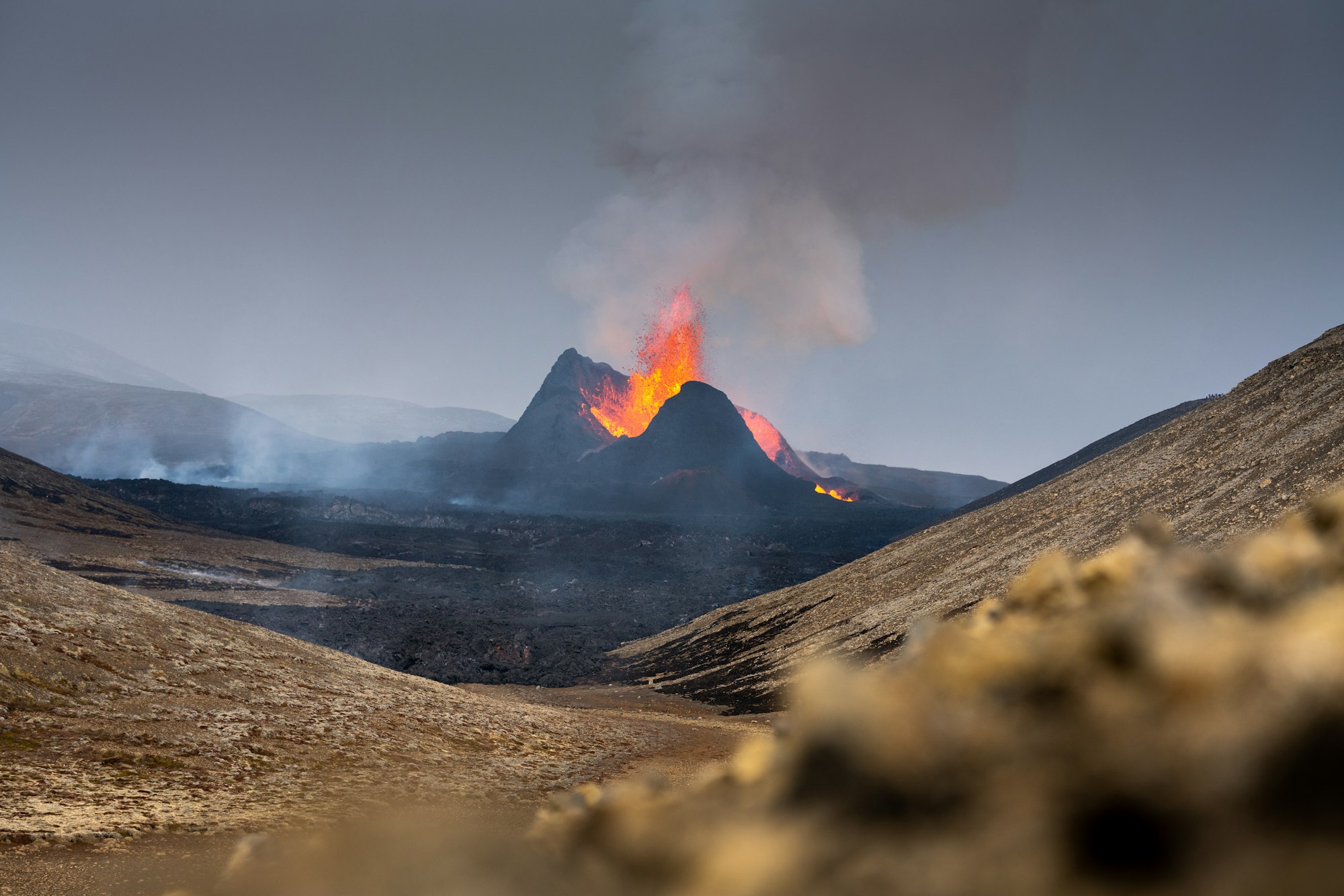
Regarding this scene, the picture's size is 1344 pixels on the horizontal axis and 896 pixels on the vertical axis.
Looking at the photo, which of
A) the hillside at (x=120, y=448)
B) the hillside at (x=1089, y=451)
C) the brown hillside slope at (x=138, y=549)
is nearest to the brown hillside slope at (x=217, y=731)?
the brown hillside slope at (x=138, y=549)

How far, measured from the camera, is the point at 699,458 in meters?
144

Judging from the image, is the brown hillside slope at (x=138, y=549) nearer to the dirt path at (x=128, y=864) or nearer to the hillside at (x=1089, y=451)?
the dirt path at (x=128, y=864)

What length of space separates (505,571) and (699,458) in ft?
253

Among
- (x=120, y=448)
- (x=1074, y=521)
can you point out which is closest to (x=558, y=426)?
(x=120, y=448)

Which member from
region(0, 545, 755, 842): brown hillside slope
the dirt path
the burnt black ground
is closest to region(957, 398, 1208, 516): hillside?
the burnt black ground

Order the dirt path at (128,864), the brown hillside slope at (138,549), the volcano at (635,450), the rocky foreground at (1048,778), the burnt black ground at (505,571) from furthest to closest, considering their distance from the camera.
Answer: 1. the volcano at (635,450)
2. the brown hillside slope at (138,549)
3. the burnt black ground at (505,571)
4. the dirt path at (128,864)
5. the rocky foreground at (1048,778)

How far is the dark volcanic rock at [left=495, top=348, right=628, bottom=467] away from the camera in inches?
6083

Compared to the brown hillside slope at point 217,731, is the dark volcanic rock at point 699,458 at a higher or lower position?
higher

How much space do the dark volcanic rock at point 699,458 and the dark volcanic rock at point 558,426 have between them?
9371 millimetres

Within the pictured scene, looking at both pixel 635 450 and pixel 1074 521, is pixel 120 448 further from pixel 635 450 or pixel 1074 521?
pixel 1074 521

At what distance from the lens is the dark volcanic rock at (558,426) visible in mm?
154500

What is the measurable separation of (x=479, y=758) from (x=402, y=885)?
12754 mm

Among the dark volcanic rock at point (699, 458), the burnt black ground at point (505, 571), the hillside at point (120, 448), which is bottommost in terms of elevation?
the burnt black ground at point (505, 571)

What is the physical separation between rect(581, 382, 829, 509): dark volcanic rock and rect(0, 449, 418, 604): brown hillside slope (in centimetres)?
7190
